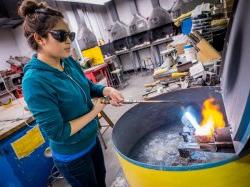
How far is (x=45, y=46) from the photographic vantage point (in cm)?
129

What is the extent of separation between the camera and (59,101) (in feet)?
4.29

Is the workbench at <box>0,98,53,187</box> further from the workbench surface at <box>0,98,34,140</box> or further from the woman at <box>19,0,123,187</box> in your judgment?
the woman at <box>19,0,123,187</box>

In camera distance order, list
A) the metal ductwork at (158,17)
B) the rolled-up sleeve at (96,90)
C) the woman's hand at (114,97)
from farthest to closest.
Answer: the metal ductwork at (158,17), the rolled-up sleeve at (96,90), the woman's hand at (114,97)

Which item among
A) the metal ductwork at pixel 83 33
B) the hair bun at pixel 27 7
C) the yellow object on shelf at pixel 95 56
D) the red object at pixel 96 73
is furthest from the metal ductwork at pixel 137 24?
the hair bun at pixel 27 7

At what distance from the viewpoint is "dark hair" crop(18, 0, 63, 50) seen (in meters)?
1.25

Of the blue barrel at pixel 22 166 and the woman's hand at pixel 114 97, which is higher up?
the woman's hand at pixel 114 97

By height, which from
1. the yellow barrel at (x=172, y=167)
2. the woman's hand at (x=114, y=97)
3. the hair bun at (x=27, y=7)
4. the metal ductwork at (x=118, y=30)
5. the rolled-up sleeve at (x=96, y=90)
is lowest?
Answer: the yellow barrel at (x=172, y=167)

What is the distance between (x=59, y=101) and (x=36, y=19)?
1.51 ft

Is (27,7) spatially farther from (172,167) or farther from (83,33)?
(83,33)

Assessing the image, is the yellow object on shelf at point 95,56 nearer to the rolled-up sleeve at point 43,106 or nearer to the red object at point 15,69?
the red object at point 15,69

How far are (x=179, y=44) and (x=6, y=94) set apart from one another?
496cm

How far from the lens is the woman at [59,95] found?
1.21m

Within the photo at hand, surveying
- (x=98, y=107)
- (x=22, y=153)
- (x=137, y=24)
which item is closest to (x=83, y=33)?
(x=137, y=24)

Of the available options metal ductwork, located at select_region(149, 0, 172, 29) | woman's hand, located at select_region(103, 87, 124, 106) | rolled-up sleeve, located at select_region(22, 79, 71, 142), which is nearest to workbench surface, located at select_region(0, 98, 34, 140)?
woman's hand, located at select_region(103, 87, 124, 106)
